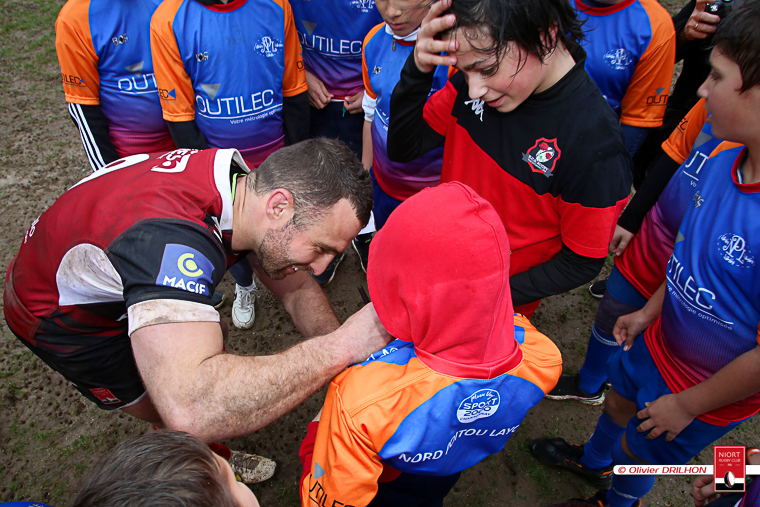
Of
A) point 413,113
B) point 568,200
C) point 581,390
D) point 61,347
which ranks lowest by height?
point 581,390

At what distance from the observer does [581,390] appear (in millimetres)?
3047

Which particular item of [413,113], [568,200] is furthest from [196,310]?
[568,200]

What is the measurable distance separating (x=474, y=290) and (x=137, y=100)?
299 centimetres

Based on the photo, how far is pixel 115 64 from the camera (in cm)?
299

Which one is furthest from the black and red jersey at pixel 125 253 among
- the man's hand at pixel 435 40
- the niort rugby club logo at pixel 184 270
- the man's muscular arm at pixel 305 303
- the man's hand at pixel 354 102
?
the man's hand at pixel 354 102

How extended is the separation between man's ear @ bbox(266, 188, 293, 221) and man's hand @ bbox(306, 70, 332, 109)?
1.99 meters

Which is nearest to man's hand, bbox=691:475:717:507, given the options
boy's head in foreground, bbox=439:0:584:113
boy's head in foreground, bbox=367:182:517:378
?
boy's head in foreground, bbox=367:182:517:378

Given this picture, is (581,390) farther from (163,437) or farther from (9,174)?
(9,174)

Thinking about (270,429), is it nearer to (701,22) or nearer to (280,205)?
(280,205)

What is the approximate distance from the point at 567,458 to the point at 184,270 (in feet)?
8.21

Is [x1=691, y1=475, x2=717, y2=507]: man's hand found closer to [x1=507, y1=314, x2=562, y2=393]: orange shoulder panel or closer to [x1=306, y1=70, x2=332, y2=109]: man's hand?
[x1=507, y1=314, x2=562, y2=393]: orange shoulder panel

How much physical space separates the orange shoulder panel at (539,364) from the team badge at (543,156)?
0.69 metres

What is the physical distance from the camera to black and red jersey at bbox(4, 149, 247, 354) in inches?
59.6

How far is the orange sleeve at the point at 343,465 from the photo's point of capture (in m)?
1.32
